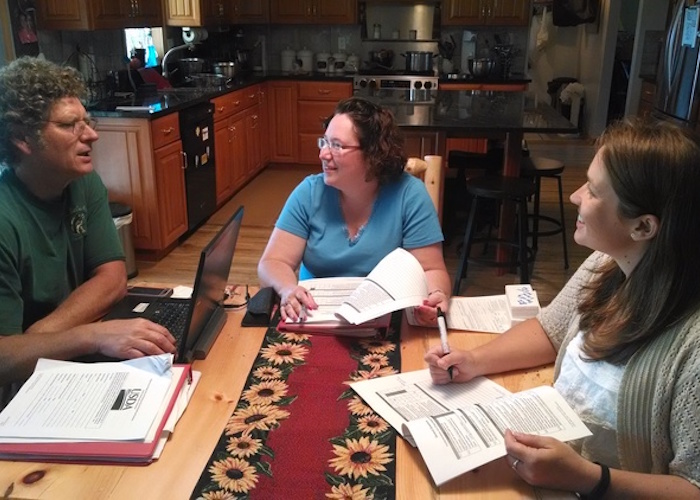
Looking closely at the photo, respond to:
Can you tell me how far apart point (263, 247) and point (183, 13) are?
7.74 ft

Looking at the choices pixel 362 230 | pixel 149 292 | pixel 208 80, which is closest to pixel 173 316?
pixel 149 292

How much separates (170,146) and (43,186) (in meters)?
2.49

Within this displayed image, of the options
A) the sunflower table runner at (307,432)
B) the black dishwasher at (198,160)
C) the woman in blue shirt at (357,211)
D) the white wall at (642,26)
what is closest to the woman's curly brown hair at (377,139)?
the woman in blue shirt at (357,211)

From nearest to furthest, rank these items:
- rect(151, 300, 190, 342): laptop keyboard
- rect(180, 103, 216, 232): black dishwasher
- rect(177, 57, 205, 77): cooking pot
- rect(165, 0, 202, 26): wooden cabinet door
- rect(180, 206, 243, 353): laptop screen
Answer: rect(180, 206, 243, 353): laptop screen → rect(151, 300, 190, 342): laptop keyboard → rect(180, 103, 216, 232): black dishwasher → rect(165, 0, 202, 26): wooden cabinet door → rect(177, 57, 205, 77): cooking pot

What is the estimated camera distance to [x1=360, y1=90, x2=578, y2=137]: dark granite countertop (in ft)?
11.2

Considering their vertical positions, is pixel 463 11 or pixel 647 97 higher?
pixel 463 11

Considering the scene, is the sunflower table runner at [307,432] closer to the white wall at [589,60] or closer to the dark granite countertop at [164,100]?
the dark granite countertop at [164,100]

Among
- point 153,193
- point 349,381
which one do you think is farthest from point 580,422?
point 153,193

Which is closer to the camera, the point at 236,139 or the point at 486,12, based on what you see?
the point at 236,139

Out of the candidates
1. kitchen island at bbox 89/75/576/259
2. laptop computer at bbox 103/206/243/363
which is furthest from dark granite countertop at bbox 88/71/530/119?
laptop computer at bbox 103/206/243/363

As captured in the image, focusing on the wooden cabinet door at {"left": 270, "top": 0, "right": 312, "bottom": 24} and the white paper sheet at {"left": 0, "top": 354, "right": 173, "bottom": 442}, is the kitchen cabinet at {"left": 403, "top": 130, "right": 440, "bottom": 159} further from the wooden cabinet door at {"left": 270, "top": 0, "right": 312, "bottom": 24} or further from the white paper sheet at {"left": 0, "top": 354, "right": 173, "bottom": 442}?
the wooden cabinet door at {"left": 270, "top": 0, "right": 312, "bottom": 24}

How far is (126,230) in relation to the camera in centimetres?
374

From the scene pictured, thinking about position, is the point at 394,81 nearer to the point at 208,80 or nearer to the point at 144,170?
the point at 208,80

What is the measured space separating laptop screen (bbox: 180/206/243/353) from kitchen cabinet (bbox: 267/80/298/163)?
4.92 m
